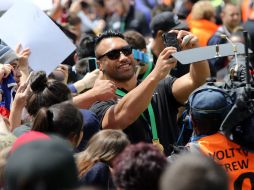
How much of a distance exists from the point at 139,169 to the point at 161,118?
235 cm

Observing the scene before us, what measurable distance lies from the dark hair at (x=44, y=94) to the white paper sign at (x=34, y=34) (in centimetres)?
74

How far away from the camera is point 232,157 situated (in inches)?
186

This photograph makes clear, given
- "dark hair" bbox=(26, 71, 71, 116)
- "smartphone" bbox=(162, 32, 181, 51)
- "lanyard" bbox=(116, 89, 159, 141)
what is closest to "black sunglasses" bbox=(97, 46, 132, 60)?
"lanyard" bbox=(116, 89, 159, 141)

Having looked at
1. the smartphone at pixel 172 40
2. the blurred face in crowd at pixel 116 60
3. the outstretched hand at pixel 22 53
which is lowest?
the blurred face in crowd at pixel 116 60

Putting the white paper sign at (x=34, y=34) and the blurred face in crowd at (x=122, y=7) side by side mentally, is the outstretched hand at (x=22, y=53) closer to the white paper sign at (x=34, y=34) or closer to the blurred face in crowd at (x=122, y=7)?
the white paper sign at (x=34, y=34)

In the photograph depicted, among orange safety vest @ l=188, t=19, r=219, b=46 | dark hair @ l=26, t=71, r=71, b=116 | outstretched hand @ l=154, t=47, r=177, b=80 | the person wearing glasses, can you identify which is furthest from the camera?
orange safety vest @ l=188, t=19, r=219, b=46

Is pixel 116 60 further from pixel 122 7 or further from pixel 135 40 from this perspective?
pixel 122 7

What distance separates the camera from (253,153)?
475cm

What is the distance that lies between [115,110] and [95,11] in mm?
10062

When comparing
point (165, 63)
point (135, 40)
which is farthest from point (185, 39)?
point (135, 40)

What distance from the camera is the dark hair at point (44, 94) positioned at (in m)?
4.96

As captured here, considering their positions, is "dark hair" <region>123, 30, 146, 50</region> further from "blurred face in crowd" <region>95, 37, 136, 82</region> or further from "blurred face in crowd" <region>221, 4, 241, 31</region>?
"blurred face in crowd" <region>221, 4, 241, 31</region>

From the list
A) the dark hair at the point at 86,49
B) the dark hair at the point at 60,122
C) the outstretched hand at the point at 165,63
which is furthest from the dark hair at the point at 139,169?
the dark hair at the point at 86,49

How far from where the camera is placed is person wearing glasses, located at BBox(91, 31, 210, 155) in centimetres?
541
